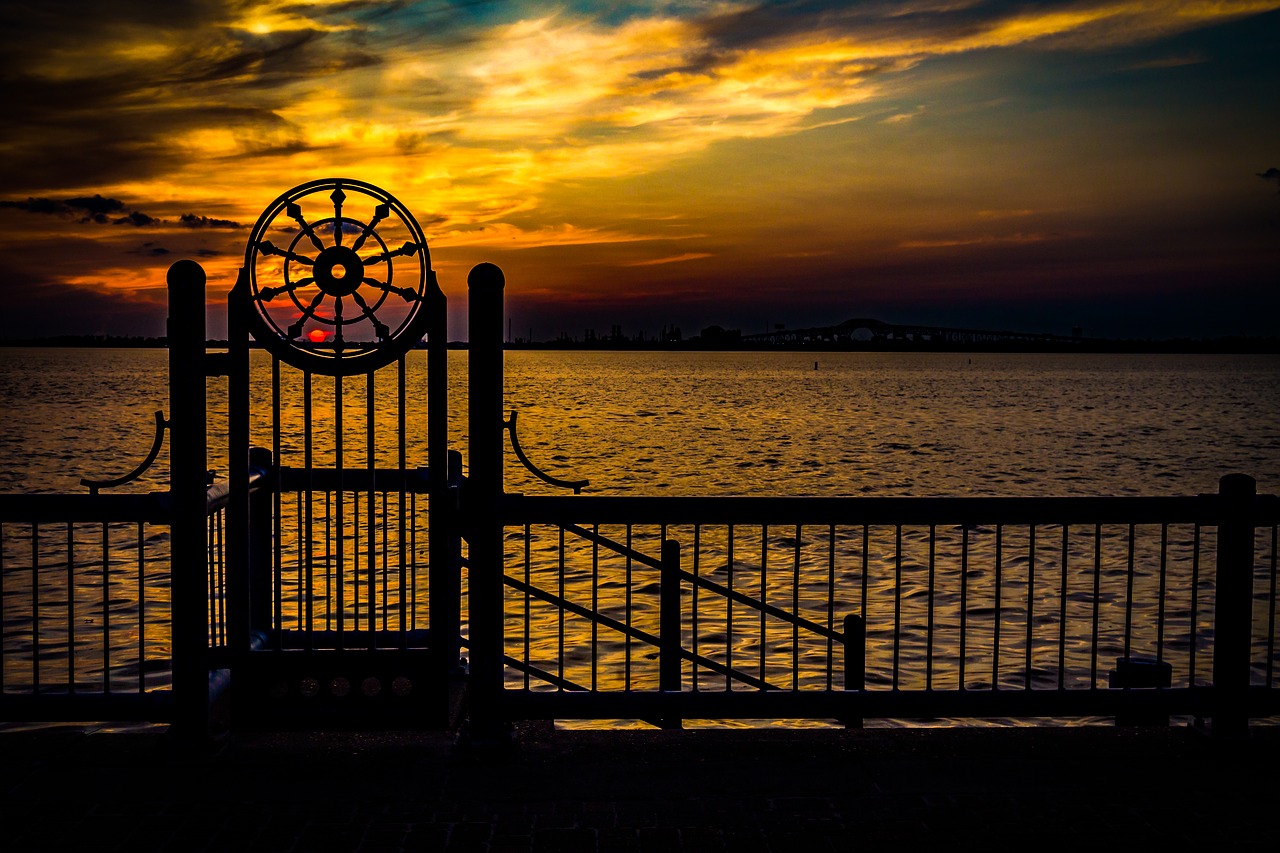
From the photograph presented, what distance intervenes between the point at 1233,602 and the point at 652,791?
3.32m

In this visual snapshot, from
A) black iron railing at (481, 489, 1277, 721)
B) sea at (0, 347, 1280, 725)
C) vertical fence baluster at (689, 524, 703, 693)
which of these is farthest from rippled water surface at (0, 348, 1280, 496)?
vertical fence baluster at (689, 524, 703, 693)

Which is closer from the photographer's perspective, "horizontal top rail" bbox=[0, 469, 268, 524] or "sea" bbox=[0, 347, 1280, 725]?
"horizontal top rail" bbox=[0, 469, 268, 524]

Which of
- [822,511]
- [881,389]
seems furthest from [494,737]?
[881,389]

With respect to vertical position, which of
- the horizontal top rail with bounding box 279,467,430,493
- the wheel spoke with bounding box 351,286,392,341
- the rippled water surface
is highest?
the wheel spoke with bounding box 351,286,392,341

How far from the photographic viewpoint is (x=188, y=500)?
5.78 m

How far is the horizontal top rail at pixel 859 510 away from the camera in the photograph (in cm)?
575

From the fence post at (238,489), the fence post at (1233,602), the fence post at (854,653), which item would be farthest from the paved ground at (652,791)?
the fence post at (854,653)

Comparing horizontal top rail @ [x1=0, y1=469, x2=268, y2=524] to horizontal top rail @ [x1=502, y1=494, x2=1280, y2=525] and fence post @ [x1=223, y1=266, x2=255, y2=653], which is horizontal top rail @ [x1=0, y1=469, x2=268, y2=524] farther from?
horizontal top rail @ [x1=502, y1=494, x2=1280, y2=525]

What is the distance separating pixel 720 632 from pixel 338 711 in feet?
39.2

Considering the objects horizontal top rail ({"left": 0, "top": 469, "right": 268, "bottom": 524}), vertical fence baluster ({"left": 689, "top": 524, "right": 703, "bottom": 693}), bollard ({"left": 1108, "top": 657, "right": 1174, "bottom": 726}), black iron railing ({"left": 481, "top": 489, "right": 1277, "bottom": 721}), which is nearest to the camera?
horizontal top rail ({"left": 0, "top": 469, "right": 268, "bottom": 524})

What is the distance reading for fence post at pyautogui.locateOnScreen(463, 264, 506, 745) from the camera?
5797 millimetres

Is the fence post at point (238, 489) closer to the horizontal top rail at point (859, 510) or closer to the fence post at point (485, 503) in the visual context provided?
the fence post at point (485, 503)

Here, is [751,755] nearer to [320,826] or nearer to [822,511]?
[822,511]

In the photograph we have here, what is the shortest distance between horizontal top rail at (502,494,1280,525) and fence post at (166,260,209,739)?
5.41 feet
